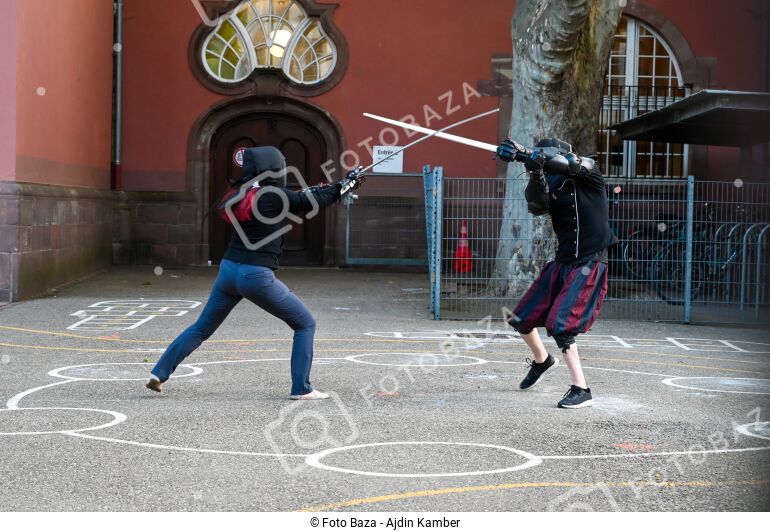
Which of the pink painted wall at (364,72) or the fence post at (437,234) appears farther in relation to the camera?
the pink painted wall at (364,72)

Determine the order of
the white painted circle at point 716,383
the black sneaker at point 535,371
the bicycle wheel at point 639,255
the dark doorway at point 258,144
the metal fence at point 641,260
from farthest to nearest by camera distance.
Result: the dark doorway at point 258,144, the bicycle wheel at point 639,255, the metal fence at point 641,260, the white painted circle at point 716,383, the black sneaker at point 535,371

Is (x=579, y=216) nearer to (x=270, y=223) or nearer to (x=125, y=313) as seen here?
(x=270, y=223)

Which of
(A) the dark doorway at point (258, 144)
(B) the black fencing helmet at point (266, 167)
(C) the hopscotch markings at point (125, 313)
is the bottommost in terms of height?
(C) the hopscotch markings at point (125, 313)

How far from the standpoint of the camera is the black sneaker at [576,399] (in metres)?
7.56

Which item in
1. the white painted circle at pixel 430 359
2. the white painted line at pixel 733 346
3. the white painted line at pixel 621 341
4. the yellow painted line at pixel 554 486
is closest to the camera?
the yellow painted line at pixel 554 486

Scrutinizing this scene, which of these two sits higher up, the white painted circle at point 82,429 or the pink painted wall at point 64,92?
the pink painted wall at point 64,92

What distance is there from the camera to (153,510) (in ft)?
16.5

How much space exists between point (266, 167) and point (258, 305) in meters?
0.87

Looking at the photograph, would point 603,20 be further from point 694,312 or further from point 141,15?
point 141,15

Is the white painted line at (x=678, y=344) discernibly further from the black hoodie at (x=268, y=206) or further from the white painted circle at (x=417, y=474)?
the white painted circle at (x=417, y=474)

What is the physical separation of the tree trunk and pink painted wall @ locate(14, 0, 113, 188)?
5.88 metres

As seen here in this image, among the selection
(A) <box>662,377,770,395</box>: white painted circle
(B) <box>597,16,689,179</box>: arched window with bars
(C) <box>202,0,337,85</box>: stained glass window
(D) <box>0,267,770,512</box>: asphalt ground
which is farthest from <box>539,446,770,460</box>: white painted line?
(B) <box>597,16,689,179</box>: arched window with bars

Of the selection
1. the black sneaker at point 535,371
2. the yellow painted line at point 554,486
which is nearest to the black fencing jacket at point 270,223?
the black sneaker at point 535,371

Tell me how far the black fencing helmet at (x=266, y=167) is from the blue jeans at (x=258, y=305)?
0.54 meters
